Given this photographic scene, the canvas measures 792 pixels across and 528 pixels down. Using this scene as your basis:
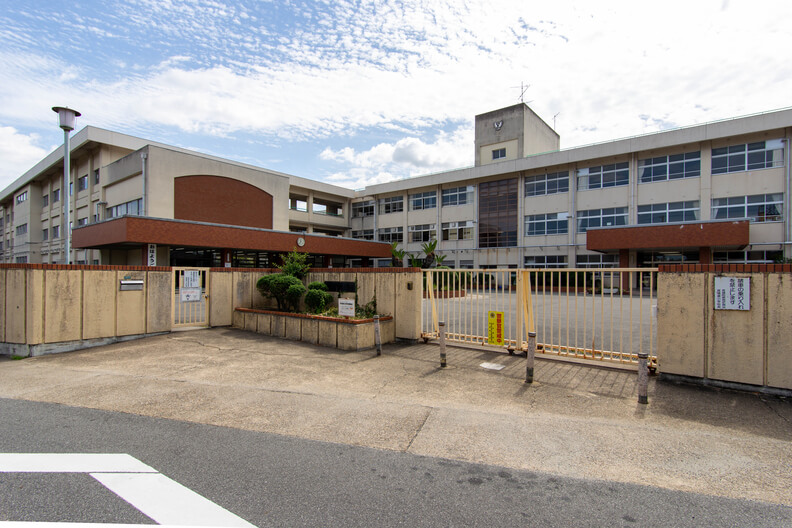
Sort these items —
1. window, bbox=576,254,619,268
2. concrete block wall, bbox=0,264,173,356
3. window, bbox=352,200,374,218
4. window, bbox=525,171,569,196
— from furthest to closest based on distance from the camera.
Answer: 1. window, bbox=352,200,374,218
2. window, bbox=525,171,569,196
3. window, bbox=576,254,619,268
4. concrete block wall, bbox=0,264,173,356

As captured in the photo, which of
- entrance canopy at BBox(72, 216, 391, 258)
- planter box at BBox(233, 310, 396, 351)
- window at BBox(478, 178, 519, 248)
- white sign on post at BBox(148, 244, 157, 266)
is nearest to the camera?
planter box at BBox(233, 310, 396, 351)

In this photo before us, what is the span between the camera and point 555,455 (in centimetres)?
400

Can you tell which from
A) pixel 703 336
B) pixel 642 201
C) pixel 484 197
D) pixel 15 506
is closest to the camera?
pixel 15 506

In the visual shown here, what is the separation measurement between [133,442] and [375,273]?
22.9 ft

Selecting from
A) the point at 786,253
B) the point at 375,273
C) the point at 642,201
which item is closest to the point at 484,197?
the point at 642,201

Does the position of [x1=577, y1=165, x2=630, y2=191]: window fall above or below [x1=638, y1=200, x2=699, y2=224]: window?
above

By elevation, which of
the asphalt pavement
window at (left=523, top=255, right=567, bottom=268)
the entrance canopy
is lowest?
the asphalt pavement

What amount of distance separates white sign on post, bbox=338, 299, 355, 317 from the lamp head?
10.2 metres

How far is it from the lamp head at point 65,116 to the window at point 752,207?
37400mm

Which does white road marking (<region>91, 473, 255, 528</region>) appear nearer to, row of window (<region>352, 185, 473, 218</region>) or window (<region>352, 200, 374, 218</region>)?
row of window (<region>352, 185, 473, 218</region>)

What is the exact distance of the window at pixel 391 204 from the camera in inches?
1881

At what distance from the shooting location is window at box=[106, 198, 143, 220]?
27.3 m

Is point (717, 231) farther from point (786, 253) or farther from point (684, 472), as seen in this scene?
point (684, 472)

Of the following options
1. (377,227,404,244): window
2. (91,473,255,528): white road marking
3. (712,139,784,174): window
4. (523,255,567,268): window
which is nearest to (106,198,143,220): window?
(377,227,404,244): window
